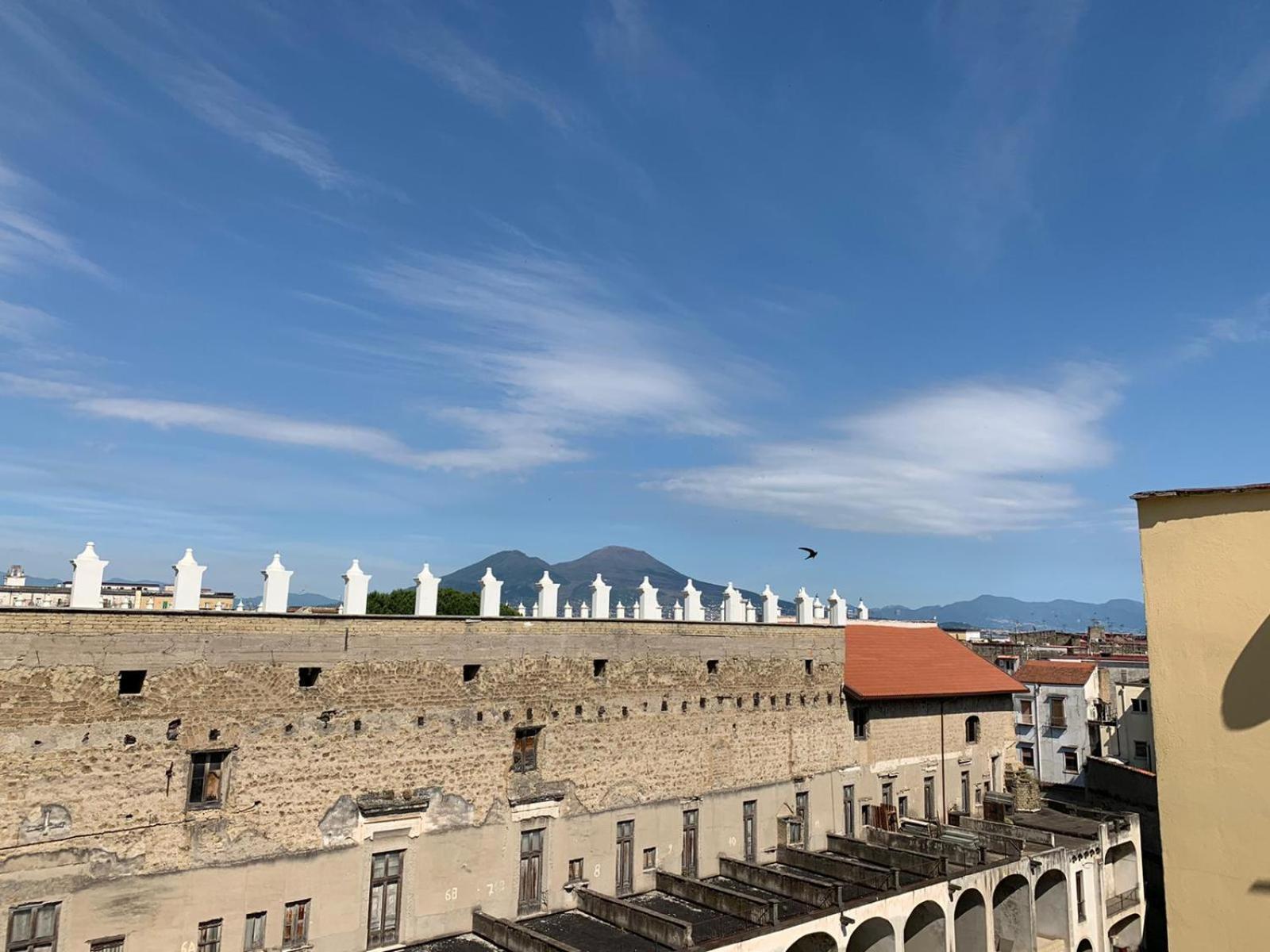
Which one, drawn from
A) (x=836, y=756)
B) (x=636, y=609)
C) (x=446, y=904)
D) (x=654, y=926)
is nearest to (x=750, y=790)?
(x=836, y=756)

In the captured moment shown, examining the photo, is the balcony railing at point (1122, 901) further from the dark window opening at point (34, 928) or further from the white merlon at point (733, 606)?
the dark window opening at point (34, 928)

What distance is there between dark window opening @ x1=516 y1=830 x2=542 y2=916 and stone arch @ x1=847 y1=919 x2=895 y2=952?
28.9 feet

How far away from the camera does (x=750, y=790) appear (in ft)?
98.0

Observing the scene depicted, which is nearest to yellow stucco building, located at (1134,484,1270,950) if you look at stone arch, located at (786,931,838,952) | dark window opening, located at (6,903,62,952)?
stone arch, located at (786,931,838,952)

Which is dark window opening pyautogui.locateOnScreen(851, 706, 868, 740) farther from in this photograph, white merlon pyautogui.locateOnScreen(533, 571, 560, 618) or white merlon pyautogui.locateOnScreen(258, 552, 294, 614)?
white merlon pyautogui.locateOnScreen(258, 552, 294, 614)

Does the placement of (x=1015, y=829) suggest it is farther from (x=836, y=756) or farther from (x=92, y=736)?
(x=92, y=736)

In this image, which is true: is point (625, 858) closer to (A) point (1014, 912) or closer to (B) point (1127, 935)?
(A) point (1014, 912)

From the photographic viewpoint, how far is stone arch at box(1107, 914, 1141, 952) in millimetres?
32969

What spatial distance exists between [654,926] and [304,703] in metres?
9.92

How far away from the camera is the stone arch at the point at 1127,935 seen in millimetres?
32969

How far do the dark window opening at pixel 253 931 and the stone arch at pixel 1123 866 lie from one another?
30.2 metres

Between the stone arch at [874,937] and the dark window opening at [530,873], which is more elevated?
the dark window opening at [530,873]

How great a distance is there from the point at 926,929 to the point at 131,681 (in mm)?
22845

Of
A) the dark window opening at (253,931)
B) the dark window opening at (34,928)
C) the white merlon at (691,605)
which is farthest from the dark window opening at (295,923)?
the white merlon at (691,605)
